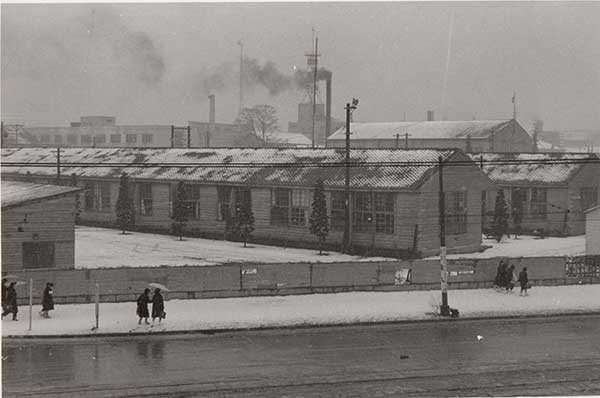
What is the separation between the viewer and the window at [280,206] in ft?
142

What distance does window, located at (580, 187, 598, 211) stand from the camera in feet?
172

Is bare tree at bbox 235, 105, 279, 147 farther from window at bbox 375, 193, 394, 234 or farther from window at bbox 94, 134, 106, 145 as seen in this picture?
window at bbox 375, 193, 394, 234

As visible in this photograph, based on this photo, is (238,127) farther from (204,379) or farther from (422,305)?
(204,379)

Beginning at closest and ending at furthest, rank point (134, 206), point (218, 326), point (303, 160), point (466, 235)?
point (218, 326)
point (466, 235)
point (303, 160)
point (134, 206)

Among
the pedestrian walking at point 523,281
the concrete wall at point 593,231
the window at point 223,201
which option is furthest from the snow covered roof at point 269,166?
the concrete wall at point 593,231

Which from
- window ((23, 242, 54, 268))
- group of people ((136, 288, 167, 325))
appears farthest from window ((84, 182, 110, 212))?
group of people ((136, 288, 167, 325))

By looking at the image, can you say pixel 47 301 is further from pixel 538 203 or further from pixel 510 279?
pixel 538 203

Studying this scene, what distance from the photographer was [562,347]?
843 inches

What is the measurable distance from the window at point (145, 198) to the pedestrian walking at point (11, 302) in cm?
2610

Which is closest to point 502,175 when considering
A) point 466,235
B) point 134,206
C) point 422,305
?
point 466,235

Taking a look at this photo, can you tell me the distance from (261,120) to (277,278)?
291 ft

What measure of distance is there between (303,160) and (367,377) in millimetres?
29228

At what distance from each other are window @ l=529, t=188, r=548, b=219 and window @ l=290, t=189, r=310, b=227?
17954 mm

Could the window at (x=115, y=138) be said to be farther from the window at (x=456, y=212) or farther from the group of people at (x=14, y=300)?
the group of people at (x=14, y=300)
